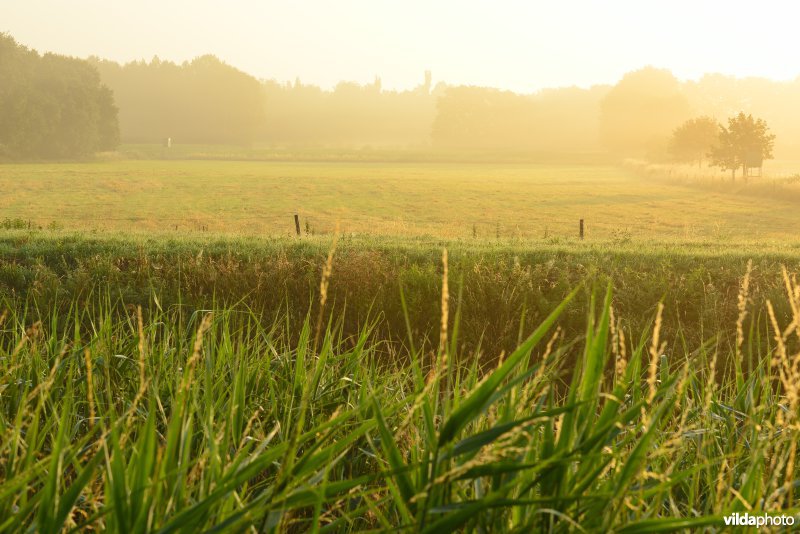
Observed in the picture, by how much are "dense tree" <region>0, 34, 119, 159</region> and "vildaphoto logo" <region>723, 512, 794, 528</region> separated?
77160 mm

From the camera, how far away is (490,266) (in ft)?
44.6

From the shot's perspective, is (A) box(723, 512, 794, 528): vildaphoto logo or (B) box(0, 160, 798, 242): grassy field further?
(B) box(0, 160, 798, 242): grassy field

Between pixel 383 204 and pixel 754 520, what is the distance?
44.1 meters

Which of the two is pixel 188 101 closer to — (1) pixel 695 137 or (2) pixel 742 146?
(1) pixel 695 137

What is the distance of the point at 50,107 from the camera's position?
73.5 metres

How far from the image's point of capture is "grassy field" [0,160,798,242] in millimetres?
35219

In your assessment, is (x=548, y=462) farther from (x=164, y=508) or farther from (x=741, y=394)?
(x=741, y=394)

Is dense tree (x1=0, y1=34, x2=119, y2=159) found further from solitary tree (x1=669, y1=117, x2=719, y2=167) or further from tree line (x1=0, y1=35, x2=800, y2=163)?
solitary tree (x1=669, y1=117, x2=719, y2=167)

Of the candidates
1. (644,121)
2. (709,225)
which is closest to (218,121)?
(644,121)

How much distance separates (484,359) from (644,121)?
9999cm

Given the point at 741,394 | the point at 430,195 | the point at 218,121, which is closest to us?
the point at 741,394

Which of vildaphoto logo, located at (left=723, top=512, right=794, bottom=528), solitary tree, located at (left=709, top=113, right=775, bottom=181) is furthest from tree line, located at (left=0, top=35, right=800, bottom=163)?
vildaphoto logo, located at (left=723, top=512, right=794, bottom=528)

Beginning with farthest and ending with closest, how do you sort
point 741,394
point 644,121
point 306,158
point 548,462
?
point 644,121
point 306,158
point 741,394
point 548,462

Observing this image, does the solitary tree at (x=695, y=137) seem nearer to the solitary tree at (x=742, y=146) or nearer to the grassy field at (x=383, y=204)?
the grassy field at (x=383, y=204)
